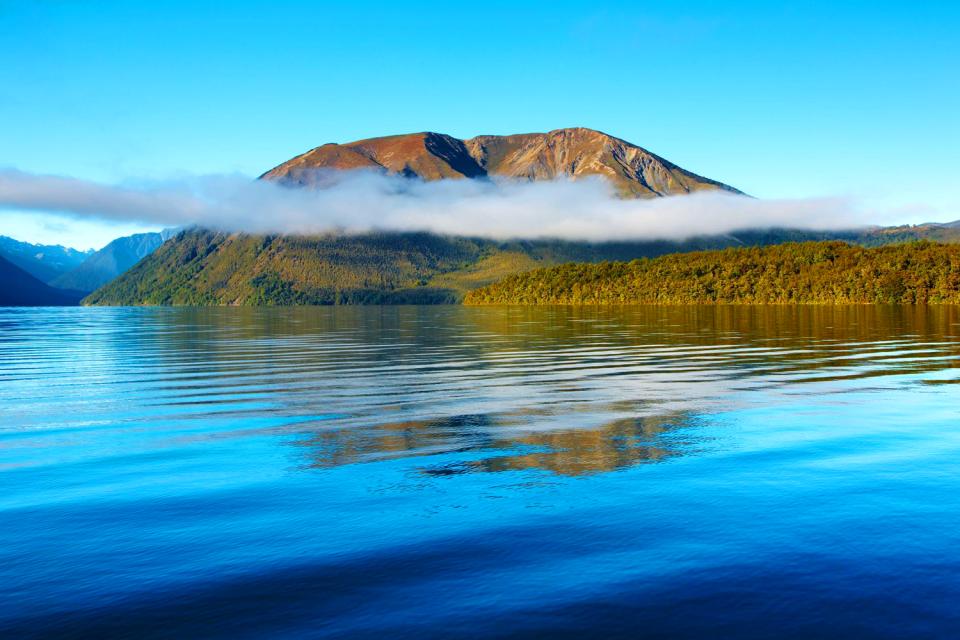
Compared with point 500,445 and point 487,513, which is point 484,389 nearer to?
point 500,445

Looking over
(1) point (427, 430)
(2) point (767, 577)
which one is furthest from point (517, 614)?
(1) point (427, 430)

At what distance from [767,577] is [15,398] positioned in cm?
3347

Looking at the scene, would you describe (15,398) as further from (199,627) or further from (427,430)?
(199,627)

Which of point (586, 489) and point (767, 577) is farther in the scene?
point (586, 489)

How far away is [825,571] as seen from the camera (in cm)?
1114

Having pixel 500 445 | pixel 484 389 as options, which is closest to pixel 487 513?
pixel 500 445

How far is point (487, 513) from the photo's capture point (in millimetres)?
14352

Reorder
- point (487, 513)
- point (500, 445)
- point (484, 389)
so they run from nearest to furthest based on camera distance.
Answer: point (487, 513)
point (500, 445)
point (484, 389)

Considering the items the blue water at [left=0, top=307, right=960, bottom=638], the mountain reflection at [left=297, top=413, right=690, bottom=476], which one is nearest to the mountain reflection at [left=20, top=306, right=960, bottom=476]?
the mountain reflection at [left=297, top=413, right=690, bottom=476]

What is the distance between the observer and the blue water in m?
9.93

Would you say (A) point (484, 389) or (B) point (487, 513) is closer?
(B) point (487, 513)

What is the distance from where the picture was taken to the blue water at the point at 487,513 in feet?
32.6

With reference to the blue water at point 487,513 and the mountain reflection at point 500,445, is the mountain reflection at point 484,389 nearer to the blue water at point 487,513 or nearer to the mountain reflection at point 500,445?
the mountain reflection at point 500,445

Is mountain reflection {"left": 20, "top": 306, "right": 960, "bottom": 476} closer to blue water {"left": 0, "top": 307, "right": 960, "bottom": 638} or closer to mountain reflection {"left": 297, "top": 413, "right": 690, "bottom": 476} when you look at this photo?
mountain reflection {"left": 297, "top": 413, "right": 690, "bottom": 476}
